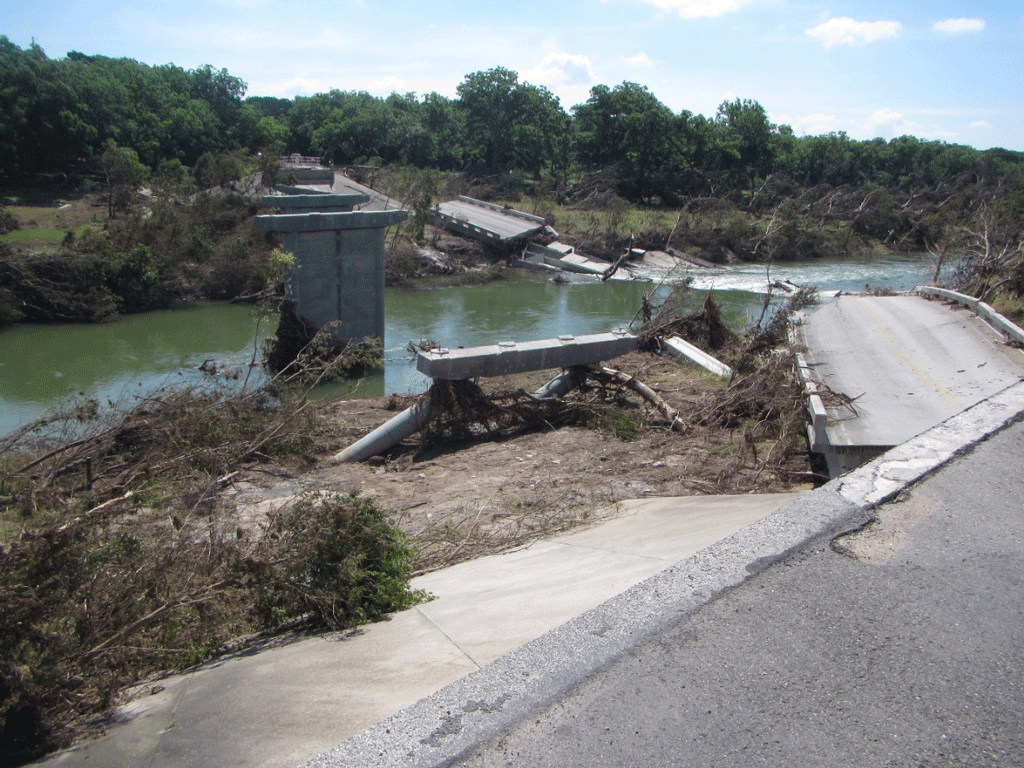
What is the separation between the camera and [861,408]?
32.8 feet

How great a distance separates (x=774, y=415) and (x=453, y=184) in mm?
37712

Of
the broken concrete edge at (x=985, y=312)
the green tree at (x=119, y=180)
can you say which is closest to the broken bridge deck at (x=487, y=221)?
the green tree at (x=119, y=180)

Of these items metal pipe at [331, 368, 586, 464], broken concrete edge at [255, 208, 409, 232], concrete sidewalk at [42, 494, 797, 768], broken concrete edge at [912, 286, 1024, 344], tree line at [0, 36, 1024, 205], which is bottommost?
metal pipe at [331, 368, 586, 464]

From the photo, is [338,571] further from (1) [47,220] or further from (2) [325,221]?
(1) [47,220]

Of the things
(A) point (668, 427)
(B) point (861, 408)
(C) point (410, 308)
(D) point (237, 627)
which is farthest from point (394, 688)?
(C) point (410, 308)

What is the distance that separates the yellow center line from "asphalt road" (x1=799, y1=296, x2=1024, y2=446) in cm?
1

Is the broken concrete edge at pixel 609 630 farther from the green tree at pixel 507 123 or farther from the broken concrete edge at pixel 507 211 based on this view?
the green tree at pixel 507 123

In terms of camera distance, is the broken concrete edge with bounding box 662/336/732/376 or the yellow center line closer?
the yellow center line

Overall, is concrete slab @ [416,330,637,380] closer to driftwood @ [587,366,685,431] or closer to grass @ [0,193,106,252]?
driftwood @ [587,366,685,431]

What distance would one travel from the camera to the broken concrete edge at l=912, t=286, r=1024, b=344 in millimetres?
12250

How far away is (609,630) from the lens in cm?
347

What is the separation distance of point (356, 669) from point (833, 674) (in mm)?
2543

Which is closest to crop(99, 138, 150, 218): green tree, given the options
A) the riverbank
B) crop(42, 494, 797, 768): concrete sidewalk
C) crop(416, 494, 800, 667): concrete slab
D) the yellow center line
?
the riverbank

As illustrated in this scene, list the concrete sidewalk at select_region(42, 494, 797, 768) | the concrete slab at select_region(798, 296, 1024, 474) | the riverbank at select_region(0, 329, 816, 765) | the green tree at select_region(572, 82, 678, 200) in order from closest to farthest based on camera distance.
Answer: the concrete sidewalk at select_region(42, 494, 797, 768) < the riverbank at select_region(0, 329, 816, 765) < the concrete slab at select_region(798, 296, 1024, 474) < the green tree at select_region(572, 82, 678, 200)
